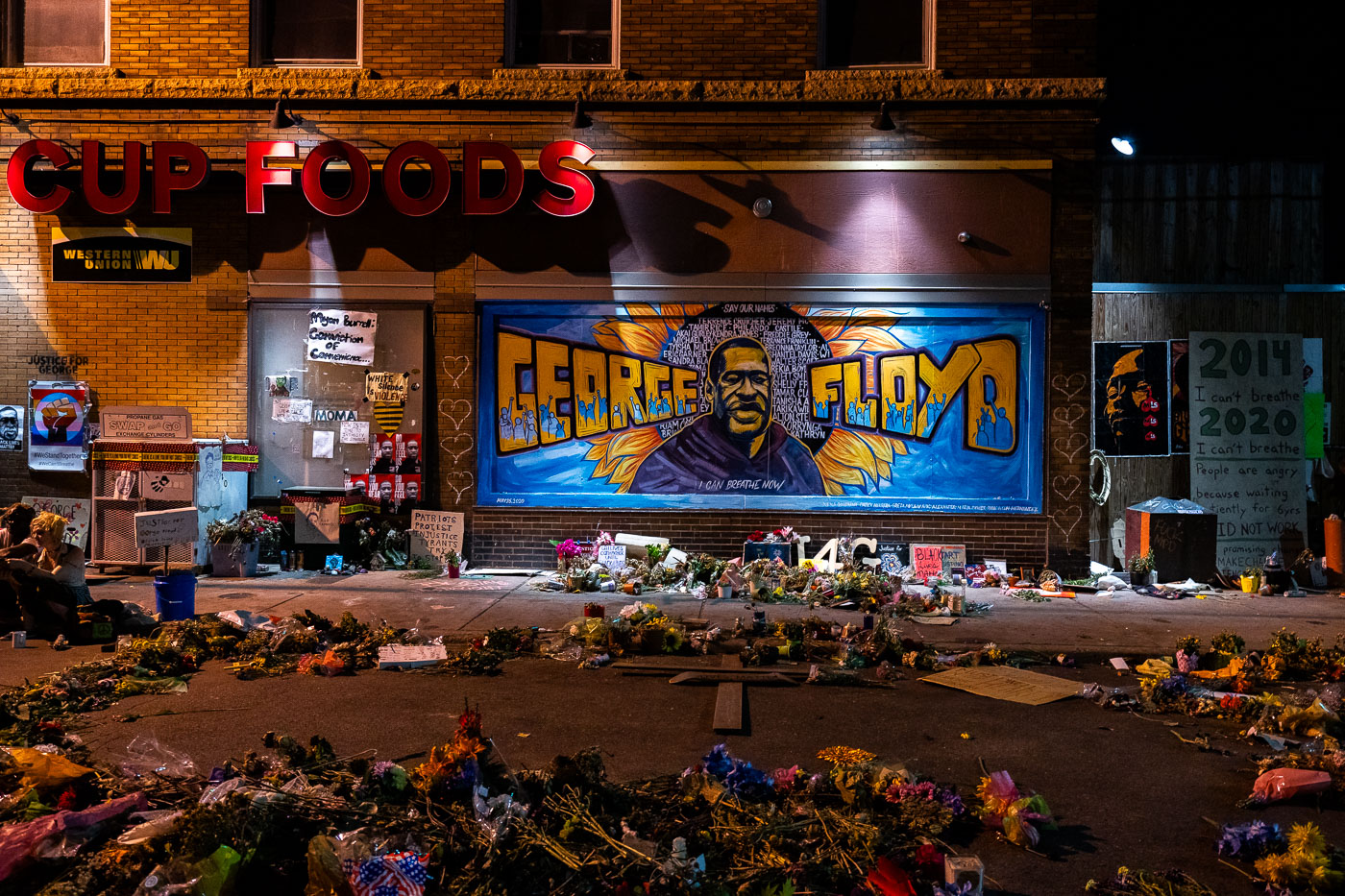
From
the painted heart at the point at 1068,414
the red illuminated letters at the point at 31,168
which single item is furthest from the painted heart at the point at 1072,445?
the red illuminated letters at the point at 31,168

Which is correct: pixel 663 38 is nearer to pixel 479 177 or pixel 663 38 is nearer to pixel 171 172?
pixel 479 177

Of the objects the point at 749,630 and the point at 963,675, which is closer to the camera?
the point at 963,675

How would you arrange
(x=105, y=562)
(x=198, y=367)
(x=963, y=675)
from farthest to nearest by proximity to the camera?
(x=198, y=367) → (x=105, y=562) → (x=963, y=675)

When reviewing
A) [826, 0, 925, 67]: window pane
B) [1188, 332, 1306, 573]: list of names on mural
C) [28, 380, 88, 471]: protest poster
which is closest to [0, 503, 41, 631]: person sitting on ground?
[28, 380, 88, 471]: protest poster

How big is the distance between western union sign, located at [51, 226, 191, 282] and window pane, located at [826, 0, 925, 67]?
8.90m

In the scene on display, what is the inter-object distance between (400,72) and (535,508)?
592cm

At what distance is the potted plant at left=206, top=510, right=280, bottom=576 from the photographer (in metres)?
11.9

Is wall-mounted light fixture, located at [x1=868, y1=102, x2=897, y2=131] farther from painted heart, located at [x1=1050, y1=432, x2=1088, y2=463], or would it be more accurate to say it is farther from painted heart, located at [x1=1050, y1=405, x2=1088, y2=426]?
painted heart, located at [x1=1050, y1=432, x2=1088, y2=463]

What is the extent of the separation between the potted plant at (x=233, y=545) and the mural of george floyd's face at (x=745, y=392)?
A: 602cm

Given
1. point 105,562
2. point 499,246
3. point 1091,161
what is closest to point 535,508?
point 499,246

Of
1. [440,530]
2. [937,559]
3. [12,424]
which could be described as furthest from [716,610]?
[12,424]

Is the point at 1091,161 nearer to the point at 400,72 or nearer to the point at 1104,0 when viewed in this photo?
the point at 1104,0

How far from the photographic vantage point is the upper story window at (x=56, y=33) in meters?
13.1

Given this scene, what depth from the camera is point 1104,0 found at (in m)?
16.9
